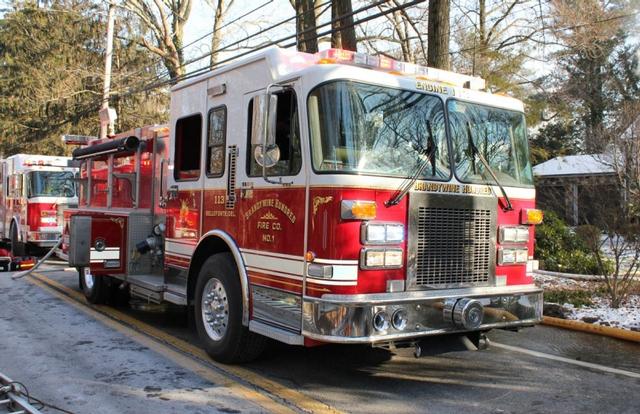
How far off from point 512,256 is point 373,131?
189 centimetres

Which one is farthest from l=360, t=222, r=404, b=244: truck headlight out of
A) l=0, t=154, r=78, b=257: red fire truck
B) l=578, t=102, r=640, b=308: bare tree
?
l=0, t=154, r=78, b=257: red fire truck

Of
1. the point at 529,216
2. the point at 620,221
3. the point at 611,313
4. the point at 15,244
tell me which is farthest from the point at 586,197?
the point at 15,244

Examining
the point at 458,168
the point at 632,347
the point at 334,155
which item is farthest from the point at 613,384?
the point at 334,155

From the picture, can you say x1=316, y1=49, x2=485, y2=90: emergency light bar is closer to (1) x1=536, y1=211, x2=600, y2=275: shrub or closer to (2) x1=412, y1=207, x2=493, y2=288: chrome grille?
(2) x1=412, y1=207, x2=493, y2=288: chrome grille

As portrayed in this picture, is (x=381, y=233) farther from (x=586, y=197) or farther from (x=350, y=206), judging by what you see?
(x=586, y=197)

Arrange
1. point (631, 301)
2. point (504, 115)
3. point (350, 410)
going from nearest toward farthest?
1. point (350, 410)
2. point (504, 115)
3. point (631, 301)

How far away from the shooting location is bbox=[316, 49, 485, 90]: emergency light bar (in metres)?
5.22

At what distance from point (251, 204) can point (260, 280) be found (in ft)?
2.35

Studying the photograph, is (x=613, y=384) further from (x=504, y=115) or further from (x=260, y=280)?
(x=260, y=280)

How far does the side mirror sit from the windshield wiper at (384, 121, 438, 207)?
1.04 meters

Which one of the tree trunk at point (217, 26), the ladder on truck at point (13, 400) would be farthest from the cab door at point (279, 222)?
the tree trunk at point (217, 26)

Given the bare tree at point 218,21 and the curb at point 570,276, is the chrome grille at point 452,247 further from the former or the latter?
the bare tree at point 218,21

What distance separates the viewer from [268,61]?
5312mm

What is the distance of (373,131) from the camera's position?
4.82 m
